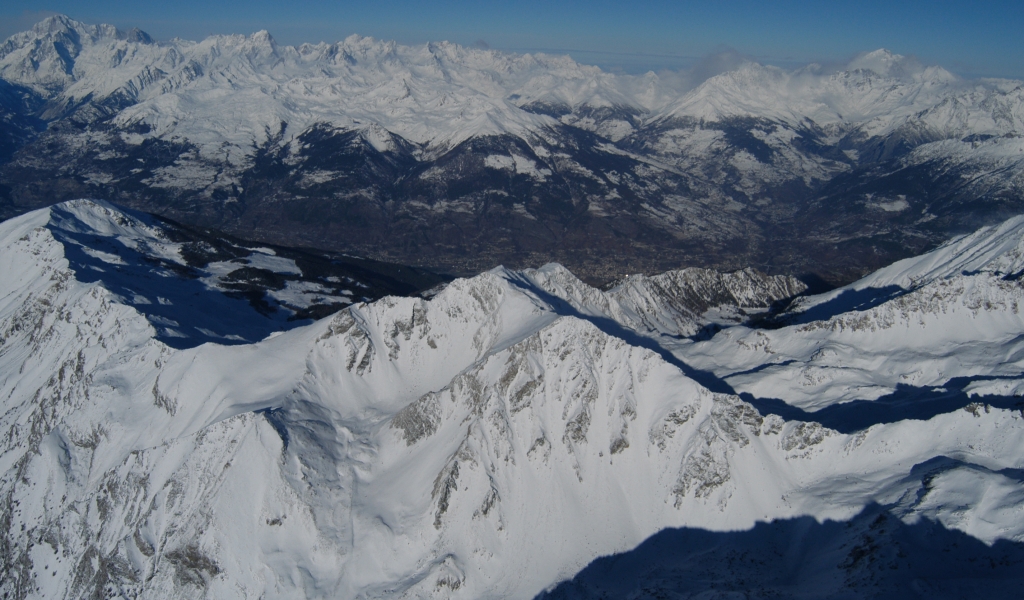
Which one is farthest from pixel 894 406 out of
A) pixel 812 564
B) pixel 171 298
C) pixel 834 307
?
pixel 171 298

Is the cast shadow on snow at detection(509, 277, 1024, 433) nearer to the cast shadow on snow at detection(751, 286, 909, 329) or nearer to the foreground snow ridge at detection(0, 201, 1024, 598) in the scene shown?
the foreground snow ridge at detection(0, 201, 1024, 598)

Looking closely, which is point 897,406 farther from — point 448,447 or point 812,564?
point 448,447

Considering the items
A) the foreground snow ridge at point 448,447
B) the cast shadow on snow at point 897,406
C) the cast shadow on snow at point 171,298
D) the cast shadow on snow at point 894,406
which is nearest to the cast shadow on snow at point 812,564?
the foreground snow ridge at point 448,447

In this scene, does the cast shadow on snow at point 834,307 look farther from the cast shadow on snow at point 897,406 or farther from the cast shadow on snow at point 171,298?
the cast shadow on snow at point 171,298

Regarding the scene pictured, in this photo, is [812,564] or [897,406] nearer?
[812,564]

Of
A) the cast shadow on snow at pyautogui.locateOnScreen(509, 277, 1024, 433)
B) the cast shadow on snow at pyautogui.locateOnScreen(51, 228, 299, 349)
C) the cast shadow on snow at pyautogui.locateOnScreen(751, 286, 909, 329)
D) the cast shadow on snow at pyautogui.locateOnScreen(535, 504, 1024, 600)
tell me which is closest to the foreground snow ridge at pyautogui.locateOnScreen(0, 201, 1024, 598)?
the cast shadow on snow at pyautogui.locateOnScreen(509, 277, 1024, 433)

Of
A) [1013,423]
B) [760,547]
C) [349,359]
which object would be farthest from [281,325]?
[1013,423]
